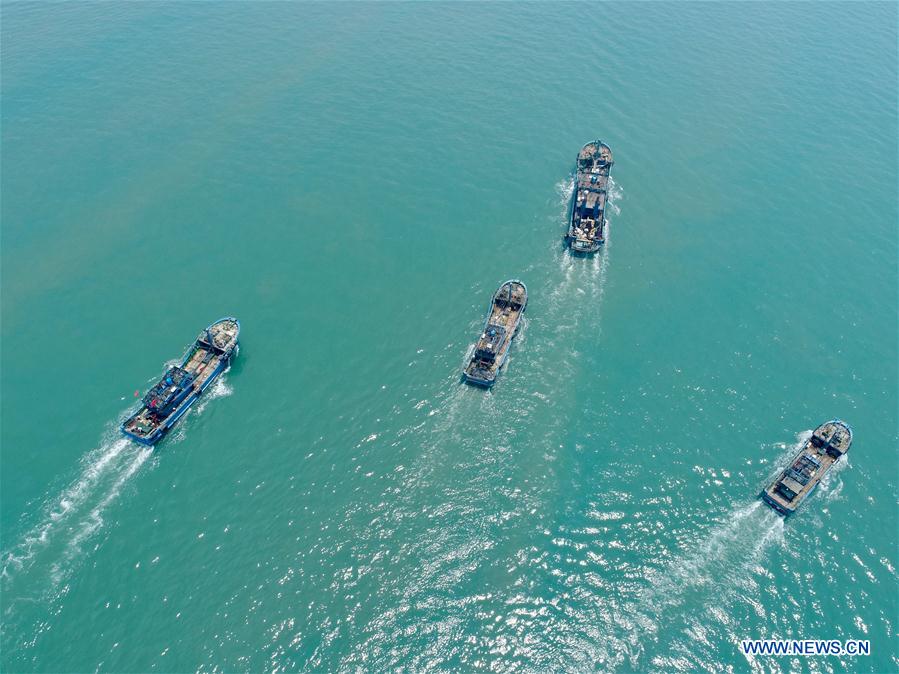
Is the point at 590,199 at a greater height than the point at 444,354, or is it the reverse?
the point at 590,199

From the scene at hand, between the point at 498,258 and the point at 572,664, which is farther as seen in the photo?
the point at 498,258

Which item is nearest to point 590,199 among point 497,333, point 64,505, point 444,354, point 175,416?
point 497,333

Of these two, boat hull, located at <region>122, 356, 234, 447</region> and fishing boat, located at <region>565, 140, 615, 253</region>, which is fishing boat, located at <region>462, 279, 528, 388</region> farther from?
boat hull, located at <region>122, 356, 234, 447</region>

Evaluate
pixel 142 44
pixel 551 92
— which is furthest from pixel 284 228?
pixel 142 44

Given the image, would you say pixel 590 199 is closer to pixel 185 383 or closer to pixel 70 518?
pixel 185 383

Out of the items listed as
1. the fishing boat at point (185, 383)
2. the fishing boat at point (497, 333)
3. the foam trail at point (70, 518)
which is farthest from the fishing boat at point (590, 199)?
A: the foam trail at point (70, 518)

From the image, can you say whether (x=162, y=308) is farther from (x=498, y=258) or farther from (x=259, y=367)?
(x=498, y=258)
